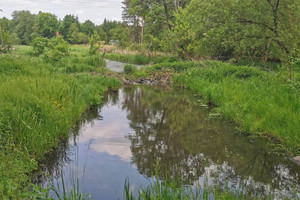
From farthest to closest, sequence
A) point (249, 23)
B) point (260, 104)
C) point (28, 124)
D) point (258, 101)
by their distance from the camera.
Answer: point (249, 23) < point (258, 101) < point (260, 104) < point (28, 124)

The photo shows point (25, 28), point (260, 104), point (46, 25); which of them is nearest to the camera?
point (260, 104)

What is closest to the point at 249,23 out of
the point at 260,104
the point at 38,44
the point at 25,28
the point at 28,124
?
the point at 260,104

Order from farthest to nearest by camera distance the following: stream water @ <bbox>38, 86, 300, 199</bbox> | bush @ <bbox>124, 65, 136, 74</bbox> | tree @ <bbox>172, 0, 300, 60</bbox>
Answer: bush @ <bbox>124, 65, 136, 74</bbox>
tree @ <bbox>172, 0, 300, 60</bbox>
stream water @ <bbox>38, 86, 300, 199</bbox>

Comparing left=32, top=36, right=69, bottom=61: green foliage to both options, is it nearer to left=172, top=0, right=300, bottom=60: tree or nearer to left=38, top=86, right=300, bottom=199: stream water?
left=172, top=0, right=300, bottom=60: tree

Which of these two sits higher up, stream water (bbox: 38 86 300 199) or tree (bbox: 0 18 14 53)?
tree (bbox: 0 18 14 53)

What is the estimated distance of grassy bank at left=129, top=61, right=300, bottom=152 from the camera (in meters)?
6.62

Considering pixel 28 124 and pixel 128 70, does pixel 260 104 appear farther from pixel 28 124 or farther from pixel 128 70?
pixel 128 70

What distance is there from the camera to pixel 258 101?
28.5 ft

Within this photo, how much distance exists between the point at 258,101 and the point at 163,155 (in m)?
4.17

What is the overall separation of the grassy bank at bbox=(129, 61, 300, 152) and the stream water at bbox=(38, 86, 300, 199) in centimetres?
40

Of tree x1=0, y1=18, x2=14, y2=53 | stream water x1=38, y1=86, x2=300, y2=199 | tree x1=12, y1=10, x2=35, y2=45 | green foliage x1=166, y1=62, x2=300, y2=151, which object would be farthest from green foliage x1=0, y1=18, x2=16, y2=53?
tree x1=12, y1=10, x2=35, y2=45

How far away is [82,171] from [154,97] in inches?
322

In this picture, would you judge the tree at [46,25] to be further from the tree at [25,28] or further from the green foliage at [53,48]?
the green foliage at [53,48]

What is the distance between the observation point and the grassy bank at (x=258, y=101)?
6625 millimetres
